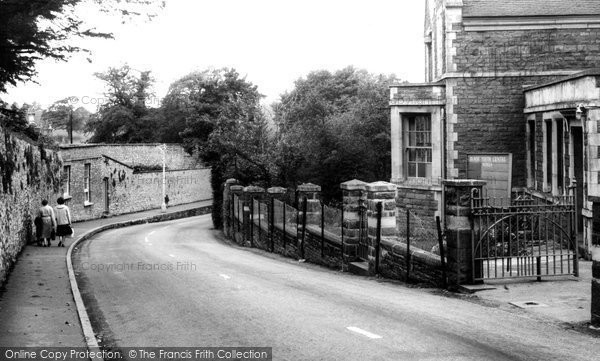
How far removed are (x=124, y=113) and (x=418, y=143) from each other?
60.6 metres

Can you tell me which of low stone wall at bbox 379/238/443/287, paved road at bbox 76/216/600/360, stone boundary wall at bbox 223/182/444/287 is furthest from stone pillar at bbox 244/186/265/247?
low stone wall at bbox 379/238/443/287

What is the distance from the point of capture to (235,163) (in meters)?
42.6

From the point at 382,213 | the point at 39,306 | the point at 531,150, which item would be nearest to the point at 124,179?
the point at 531,150

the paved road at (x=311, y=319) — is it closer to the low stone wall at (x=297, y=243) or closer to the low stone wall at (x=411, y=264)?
the low stone wall at (x=411, y=264)

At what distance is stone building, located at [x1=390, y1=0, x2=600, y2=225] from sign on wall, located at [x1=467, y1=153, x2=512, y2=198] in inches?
1.2

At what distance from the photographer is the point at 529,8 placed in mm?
23609

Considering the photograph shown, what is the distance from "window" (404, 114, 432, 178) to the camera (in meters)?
23.8

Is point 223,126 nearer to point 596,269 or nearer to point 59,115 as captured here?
point 596,269

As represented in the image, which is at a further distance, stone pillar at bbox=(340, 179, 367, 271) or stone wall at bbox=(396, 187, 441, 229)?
stone wall at bbox=(396, 187, 441, 229)

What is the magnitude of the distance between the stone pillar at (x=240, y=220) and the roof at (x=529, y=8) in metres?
12.0

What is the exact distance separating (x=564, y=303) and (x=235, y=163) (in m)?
32.4

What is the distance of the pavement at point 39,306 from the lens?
961 cm

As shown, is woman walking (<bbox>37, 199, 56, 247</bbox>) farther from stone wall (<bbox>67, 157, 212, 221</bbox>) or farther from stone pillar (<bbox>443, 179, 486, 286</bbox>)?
stone wall (<bbox>67, 157, 212, 221</bbox>)

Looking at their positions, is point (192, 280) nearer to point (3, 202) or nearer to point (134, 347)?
point (3, 202)
